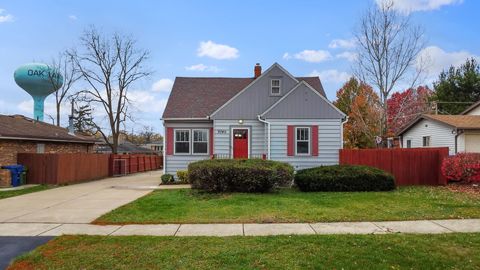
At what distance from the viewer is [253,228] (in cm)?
819

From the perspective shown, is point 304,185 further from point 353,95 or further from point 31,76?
point 353,95

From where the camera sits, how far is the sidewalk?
7.78 metres

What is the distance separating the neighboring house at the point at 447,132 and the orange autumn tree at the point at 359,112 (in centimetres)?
661

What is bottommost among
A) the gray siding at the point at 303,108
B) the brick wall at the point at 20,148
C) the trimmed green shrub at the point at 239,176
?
the trimmed green shrub at the point at 239,176

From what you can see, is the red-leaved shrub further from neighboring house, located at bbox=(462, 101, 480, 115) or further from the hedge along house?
neighboring house, located at bbox=(462, 101, 480, 115)

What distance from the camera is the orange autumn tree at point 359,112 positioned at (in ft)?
114

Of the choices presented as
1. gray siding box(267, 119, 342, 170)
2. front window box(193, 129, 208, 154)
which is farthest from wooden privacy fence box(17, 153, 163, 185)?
gray siding box(267, 119, 342, 170)

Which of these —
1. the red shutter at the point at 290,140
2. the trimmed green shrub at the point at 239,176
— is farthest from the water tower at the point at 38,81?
the trimmed green shrub at the point at 239,176

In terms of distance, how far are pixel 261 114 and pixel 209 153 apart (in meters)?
3.21

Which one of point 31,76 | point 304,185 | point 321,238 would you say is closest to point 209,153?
point 304,185

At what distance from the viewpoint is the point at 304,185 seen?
45.9 feet

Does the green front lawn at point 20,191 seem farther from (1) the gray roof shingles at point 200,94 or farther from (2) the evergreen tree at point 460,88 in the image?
(2) the evergreen tree at point 460,88

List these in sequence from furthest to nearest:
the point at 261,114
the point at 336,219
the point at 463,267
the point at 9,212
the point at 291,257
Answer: the point at 261,114 < the point at 9,212 < the point at 336,219 < the point at 291,257 < the point at 463,267

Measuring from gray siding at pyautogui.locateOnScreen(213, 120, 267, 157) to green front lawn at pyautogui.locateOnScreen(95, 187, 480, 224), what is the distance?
5177 millimetres
